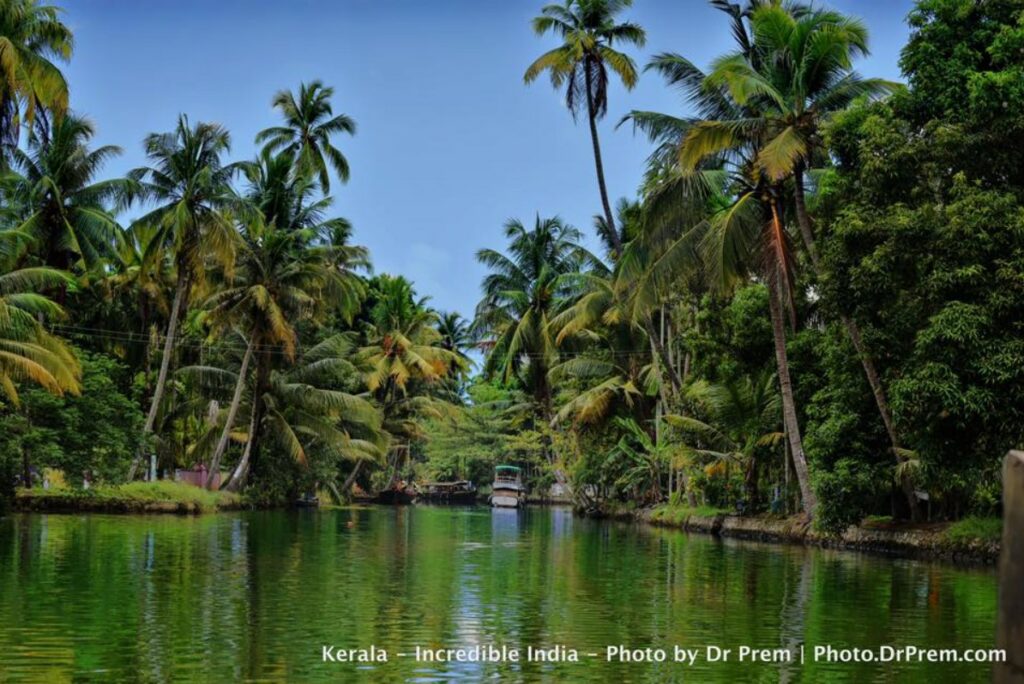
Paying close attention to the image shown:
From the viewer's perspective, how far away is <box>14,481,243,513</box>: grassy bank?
107 ft

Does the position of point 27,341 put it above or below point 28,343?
above

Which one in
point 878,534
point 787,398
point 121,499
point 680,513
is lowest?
point 680,513

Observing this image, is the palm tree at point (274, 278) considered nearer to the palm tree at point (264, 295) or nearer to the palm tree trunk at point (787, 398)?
the palm tree at point (264, 295)

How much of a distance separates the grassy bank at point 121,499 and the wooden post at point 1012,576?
105 feet

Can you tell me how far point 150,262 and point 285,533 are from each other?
1319cm

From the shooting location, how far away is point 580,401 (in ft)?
144

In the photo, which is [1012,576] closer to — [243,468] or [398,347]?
[243,468]

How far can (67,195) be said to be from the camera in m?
33.9

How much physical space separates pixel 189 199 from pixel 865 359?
22.3 m

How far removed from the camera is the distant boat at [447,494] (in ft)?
246

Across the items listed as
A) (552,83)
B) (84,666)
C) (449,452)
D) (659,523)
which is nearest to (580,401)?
(659,523)

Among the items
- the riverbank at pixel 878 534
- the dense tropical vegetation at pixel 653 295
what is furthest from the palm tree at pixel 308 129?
the riverbank at pixel 878 534

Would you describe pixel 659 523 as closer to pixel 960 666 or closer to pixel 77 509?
pixel 77 509

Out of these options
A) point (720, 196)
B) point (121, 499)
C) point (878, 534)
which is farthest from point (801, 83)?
point (121, 499)
